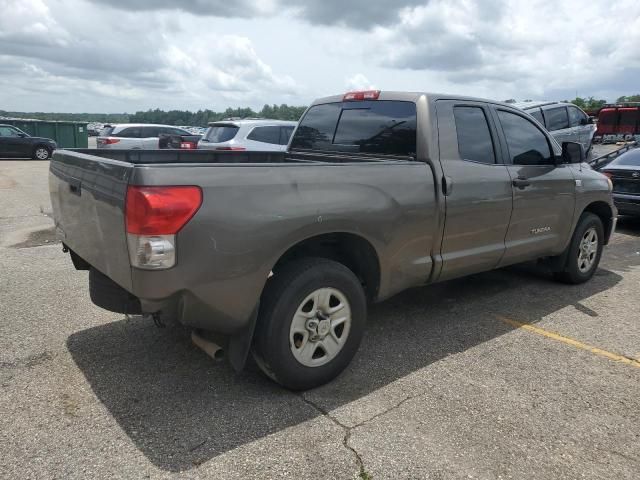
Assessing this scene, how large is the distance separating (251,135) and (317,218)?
30.6 feet

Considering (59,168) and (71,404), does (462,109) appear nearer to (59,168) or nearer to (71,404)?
(59,168)

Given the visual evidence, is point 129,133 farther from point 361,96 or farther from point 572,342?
point 572,342

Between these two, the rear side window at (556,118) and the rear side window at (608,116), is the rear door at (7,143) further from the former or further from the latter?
the rear side window at (608,116)

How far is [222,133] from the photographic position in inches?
481

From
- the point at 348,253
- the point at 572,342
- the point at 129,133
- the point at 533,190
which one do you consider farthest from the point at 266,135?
the point at 129,133

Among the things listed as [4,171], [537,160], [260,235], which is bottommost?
[4,171]

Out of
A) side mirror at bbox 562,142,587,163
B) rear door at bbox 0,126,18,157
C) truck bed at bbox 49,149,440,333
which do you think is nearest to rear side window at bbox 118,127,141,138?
rear door at bbox 0,126,18,157

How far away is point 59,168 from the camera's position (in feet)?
11.4

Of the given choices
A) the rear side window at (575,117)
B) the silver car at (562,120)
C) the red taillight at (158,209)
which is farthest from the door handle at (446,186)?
the rear side window at (575,117)

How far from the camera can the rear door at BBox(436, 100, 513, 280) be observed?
3.89m

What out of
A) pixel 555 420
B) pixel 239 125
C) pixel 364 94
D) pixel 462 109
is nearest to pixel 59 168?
pixel 364 94

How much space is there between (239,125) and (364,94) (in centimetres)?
815

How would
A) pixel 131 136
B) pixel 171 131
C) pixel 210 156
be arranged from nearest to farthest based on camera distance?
pixel 210 156
pixel 131 136
pixel 171 131

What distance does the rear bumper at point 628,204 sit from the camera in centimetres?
845
